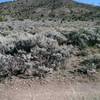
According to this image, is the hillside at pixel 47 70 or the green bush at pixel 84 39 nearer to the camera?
the hillside at pixel 47 70

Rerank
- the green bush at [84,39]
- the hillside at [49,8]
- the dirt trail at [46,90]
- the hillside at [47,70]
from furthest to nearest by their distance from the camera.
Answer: the hillside at [49,8] < the green bush at [84,39] < the hillside at [47,70] < the dirt trail at [46,90]

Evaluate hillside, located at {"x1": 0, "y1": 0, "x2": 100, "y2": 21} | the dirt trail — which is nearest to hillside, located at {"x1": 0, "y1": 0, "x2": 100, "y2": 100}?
the dirt trail

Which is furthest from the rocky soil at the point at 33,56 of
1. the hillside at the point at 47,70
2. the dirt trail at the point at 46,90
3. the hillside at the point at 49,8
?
the hillside at the point at 49,8

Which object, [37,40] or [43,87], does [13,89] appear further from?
[37,40]

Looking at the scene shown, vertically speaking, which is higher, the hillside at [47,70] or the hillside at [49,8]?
the hillside at [47,70]

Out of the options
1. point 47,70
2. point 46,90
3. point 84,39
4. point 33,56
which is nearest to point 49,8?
point 84,39

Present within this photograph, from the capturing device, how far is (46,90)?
7758 mm

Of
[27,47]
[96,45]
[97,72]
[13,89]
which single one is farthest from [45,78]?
[96,45]

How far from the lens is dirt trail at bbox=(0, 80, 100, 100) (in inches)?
287

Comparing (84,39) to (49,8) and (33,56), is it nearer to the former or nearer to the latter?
(33,56)

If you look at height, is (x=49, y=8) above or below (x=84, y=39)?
below

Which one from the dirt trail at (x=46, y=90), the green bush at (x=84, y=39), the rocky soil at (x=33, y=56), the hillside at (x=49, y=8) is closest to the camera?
the dirt trail at (x=46, y=90)

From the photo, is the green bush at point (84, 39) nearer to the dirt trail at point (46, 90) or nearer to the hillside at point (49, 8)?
the dirt trail at point (46, 90)

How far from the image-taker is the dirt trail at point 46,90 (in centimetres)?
728
